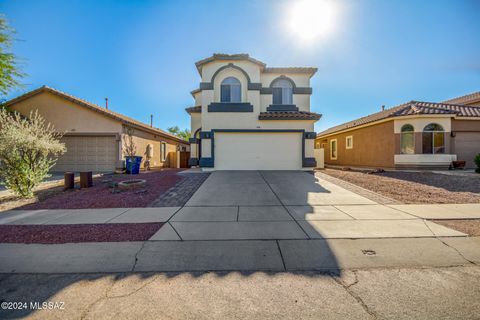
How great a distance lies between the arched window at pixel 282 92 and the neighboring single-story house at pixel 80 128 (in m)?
11.1

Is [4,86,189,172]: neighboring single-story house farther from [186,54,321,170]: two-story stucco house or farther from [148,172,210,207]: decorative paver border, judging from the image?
[148,172,210,207]: decorative paver border

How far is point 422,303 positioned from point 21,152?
11853mm

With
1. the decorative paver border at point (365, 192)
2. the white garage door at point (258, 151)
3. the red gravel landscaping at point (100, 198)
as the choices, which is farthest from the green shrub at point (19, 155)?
the decorative paver border at point (365, 192)

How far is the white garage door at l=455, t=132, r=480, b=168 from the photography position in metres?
14.3

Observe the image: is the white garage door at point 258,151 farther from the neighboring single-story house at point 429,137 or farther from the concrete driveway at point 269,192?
the neighboring single-story house at point 429,137

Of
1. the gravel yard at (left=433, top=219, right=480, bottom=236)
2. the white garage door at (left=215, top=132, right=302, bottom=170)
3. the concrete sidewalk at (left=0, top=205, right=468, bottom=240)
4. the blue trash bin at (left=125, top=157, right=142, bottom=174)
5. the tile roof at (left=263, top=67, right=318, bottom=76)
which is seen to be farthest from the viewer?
the tile roof at (left=263, top=67, right=318, bottom=76)

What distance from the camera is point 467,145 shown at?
47.2 ft

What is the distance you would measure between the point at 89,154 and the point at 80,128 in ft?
6.49

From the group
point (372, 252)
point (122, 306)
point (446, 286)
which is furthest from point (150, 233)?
point (446, 286)

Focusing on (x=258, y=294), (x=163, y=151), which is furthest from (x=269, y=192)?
(x=163, y=151)

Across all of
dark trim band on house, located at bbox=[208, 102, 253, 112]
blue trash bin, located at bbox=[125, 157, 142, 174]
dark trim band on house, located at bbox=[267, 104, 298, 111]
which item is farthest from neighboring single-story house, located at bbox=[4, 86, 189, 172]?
dark trim band on house, located at bbox=[267, 104, 298, 111]

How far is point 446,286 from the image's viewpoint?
2637 mm

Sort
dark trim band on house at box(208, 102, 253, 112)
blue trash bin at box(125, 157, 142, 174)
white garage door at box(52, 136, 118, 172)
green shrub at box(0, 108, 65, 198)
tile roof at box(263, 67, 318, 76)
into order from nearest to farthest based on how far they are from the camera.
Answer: green shrub at box(0, 108, 65, 198), dark trim band on house at box(208, 102, 253, 112), blue trash bin at box(125, 157, 142, 174), white garage door at box(52, 136, 118, 172), tile roof at box(263, 67, 318, 76)

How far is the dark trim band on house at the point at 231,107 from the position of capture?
1326 cm
